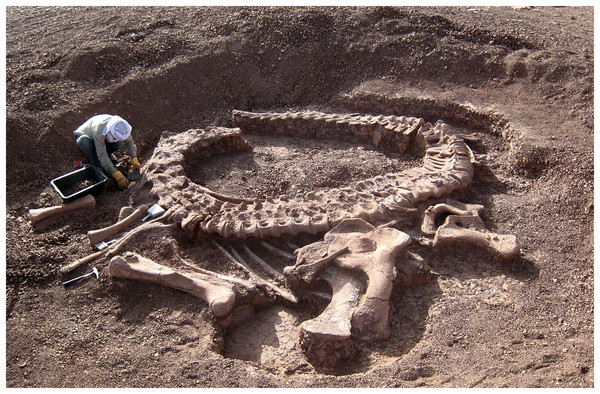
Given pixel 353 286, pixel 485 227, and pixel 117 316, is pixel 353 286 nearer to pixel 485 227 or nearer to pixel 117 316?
pixel 485 227

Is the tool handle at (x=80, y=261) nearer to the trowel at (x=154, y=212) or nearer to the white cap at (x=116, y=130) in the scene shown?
the trowel at (x=154, y=212)

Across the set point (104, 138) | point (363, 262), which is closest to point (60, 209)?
point (104, 138)

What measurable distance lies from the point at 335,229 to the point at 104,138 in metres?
3.91

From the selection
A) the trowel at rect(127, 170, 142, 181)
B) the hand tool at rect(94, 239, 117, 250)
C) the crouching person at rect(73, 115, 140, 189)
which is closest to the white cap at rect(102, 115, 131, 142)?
the crouching person at rect(73, 115, 140, 189)

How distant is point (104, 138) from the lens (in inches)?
280

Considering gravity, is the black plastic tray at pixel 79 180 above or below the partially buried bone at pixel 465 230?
above

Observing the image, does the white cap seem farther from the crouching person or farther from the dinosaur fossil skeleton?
the dinosaur fossil skeleton

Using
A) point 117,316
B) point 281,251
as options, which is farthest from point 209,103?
point 117,316

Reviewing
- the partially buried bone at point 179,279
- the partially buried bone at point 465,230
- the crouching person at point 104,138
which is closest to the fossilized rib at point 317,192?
the partially buried bone at point 465,230

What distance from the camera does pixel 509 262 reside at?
5383 mm

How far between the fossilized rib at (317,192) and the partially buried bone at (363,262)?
1.07 ft

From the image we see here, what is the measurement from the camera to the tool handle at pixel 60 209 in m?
6.52

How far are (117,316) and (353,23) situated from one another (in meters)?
8.17

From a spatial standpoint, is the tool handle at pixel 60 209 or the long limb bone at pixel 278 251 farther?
the tool handle at pixel 60 209
